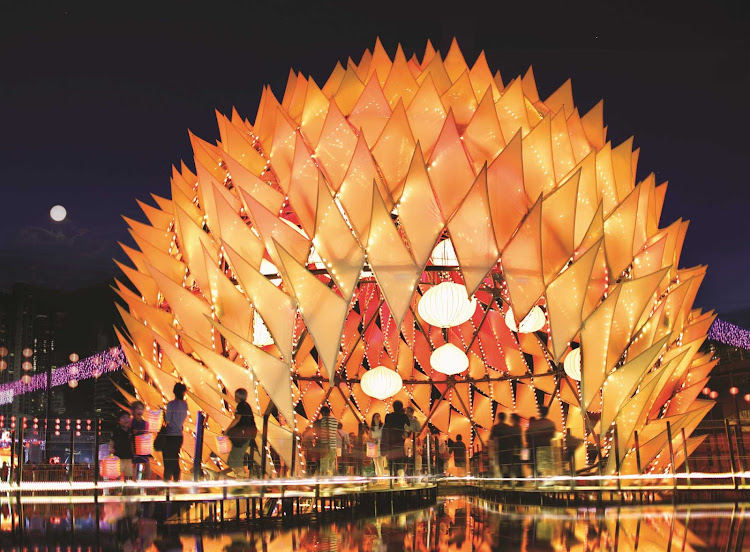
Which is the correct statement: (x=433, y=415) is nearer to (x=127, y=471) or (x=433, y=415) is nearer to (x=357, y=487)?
(x=357, y=487)

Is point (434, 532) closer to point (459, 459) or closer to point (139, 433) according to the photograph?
point (139, 433)

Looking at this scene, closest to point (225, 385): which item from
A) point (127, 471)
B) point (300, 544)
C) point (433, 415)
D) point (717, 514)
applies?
point (127, 471)

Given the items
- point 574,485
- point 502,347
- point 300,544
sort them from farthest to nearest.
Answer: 1. point 502,347
2. point 574,485
3. point 300,544

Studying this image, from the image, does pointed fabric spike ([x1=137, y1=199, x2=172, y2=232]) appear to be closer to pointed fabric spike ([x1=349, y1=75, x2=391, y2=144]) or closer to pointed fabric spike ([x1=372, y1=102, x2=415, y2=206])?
pointed fabric spike ([x1=349, y1=75, x2=391, y2=144])

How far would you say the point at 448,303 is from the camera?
16.8 m

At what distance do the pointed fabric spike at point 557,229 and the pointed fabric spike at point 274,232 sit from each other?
14.9 feet

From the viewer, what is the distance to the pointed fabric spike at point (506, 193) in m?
14.8

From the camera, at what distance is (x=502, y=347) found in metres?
25.0

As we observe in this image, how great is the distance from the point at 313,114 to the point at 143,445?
28.1ft

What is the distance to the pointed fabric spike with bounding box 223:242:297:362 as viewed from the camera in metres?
14.7

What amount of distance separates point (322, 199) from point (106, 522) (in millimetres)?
6811

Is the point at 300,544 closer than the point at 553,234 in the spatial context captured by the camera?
Yes

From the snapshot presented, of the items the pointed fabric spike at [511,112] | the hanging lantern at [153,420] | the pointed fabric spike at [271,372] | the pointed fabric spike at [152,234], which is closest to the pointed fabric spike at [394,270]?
the pointed fabric spike at [271,372]

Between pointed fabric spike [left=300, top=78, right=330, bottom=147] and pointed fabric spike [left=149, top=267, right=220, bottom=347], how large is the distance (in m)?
4.10
